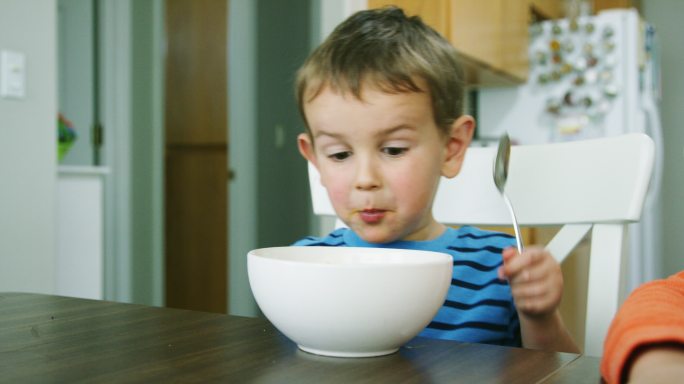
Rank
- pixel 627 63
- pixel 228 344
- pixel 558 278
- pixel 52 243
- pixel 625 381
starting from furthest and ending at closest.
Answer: pixel 627 63
pixel 52 243
pixel 558 278
pixel 228 344
pixel 625 381

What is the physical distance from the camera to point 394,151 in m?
0.81

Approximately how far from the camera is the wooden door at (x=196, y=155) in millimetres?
3602

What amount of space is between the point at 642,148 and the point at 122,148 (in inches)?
93.4

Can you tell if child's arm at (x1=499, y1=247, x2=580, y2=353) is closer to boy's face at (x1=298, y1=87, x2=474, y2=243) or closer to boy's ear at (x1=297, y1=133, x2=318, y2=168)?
boy's face at (x1=298, y1=87, x2=474, y2=243)

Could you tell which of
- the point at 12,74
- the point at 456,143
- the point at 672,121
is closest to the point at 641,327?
the point at 456,143

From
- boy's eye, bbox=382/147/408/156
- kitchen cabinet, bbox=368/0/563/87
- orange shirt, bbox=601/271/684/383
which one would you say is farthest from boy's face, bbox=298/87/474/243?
kitchen cabinet, bbox=368/0/563/87

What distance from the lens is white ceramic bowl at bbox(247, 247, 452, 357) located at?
44cm

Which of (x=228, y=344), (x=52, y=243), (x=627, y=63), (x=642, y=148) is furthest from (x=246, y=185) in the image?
(x=228, y=344)

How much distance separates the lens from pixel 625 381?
38 centimetres

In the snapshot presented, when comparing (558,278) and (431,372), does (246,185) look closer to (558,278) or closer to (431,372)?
(558,278)

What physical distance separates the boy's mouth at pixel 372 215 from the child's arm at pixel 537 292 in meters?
0.19

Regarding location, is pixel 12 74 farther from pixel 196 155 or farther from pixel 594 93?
pixel 594 93

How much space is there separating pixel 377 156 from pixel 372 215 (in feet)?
0.24

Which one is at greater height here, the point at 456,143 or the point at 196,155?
the point at 456,143
